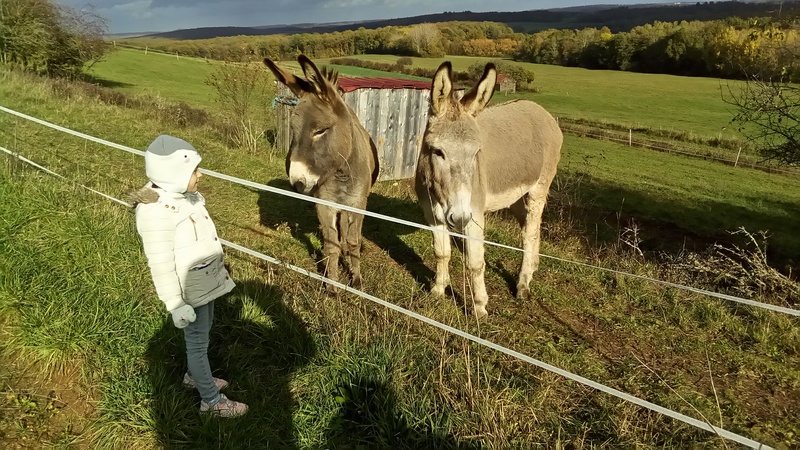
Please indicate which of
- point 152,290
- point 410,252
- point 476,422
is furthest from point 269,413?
point 410,252

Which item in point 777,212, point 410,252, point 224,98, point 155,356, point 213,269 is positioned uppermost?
point 224,98

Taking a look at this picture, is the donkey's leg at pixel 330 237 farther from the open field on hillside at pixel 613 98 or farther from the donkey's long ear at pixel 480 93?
the open field on hillside at pixel 613 98

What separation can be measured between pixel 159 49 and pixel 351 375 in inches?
3041

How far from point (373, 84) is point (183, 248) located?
40.3ft

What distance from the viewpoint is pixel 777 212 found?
17781 mm

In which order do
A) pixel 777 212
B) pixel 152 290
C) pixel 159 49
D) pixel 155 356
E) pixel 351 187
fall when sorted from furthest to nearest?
1. pixel 159 49
2. pixel 777 212
3. pixel 351 187
4. pixel 152 290
5. pixel 155 356

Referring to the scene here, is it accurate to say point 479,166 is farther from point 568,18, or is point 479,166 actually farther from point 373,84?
point 568,18

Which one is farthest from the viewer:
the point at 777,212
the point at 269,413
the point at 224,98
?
the point at 777,212

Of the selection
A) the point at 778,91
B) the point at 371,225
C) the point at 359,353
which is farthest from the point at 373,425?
the point at 778,91

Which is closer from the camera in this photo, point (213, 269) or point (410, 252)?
point (213, 269)

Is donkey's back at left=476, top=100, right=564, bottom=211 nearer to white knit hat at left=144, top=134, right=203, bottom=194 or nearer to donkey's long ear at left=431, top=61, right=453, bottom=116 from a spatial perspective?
donkey's long ear at left=431, top=61, right=453, bottom=116

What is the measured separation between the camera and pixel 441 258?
15.7 ft

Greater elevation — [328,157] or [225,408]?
[328,157]

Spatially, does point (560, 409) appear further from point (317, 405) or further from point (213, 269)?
point (213, 269)
